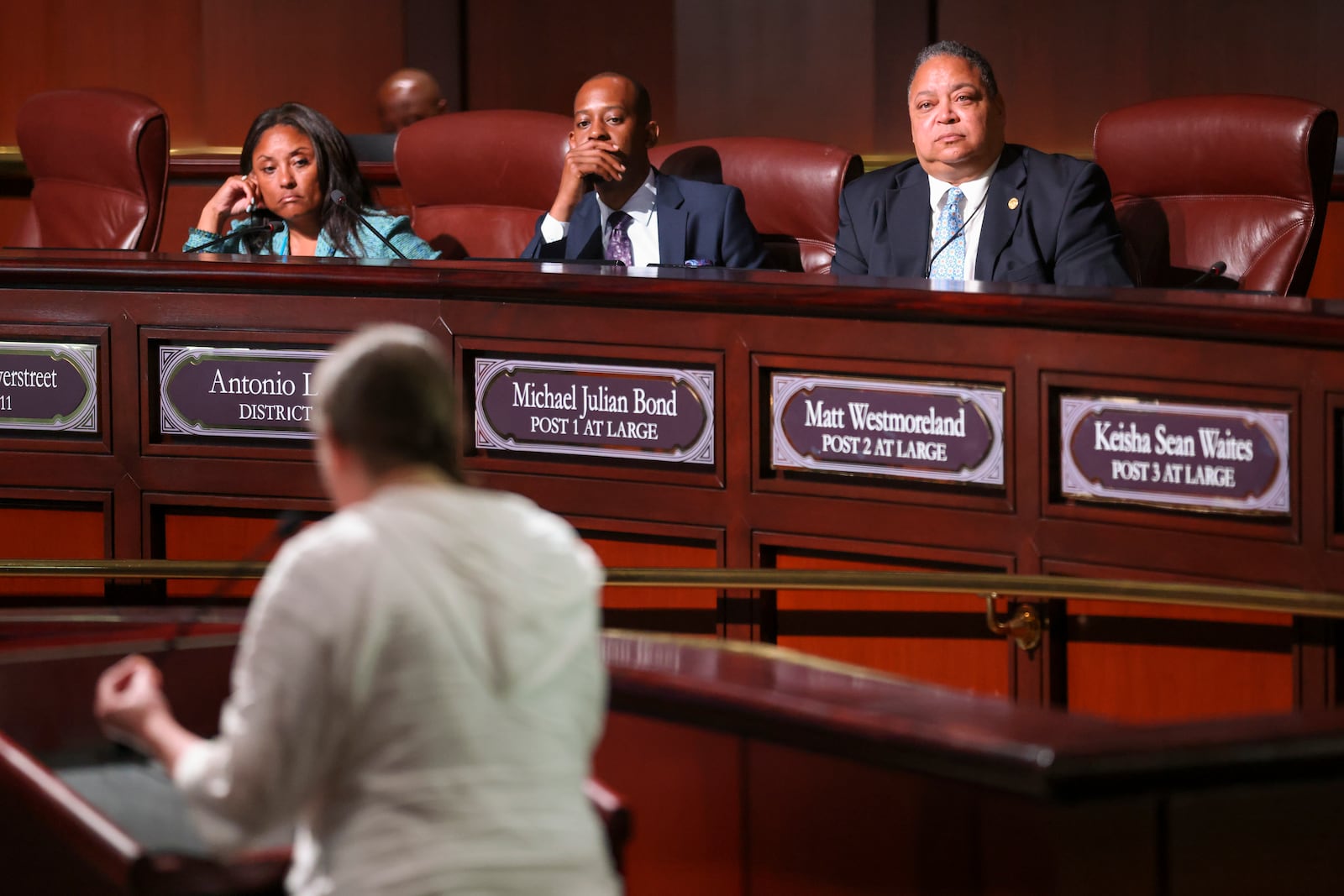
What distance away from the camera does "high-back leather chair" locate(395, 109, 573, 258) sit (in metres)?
4.14

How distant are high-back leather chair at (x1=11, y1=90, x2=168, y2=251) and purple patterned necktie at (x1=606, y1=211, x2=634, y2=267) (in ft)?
5.07

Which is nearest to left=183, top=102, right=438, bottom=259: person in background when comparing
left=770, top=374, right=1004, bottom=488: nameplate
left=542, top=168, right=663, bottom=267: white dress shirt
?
left=542, top=168, right=663, bottom=267: white dress shirt

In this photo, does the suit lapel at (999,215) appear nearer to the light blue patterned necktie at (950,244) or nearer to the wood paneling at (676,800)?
the light blue patterned necktie at (950,244)

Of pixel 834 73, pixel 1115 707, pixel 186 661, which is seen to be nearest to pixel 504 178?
pixel 834 73

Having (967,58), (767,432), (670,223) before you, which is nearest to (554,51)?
(670,223)

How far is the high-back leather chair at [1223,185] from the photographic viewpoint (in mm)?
3479

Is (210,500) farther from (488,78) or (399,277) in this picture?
(488,78)

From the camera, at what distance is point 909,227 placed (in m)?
3.30

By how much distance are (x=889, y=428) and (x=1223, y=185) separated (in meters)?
1.30

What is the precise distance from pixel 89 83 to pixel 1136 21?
3640mm

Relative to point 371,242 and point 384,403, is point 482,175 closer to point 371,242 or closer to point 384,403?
point 371,242

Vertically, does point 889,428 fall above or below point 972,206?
below

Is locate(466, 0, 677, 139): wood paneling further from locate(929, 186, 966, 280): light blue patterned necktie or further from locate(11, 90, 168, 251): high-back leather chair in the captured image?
locate(929, 186, 966, 280): light blue patterned necktie

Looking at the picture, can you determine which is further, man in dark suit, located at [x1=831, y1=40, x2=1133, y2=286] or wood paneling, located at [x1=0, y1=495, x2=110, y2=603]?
wood paneling, located at [x1=0, y1=495, x2=110, y2=603]
